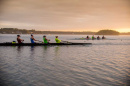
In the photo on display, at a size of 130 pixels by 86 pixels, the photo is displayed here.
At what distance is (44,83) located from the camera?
1004cm

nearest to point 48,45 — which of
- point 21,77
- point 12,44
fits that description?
point 12,44

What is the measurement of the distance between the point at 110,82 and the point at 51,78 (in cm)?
465

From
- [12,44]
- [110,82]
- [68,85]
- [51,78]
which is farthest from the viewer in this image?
[12,44]

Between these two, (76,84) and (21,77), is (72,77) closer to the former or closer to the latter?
(76,84)

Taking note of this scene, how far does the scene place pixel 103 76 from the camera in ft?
38.6

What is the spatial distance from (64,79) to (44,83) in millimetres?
1708

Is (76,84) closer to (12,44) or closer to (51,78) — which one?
(51,78)

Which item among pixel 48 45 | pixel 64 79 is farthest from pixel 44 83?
pixel 48 45

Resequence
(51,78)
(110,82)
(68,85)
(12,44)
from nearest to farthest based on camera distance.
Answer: (68,85) → (110,82) → (51,78) → (12,44)

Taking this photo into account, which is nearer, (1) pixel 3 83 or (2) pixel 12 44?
(1) pixel 3 83

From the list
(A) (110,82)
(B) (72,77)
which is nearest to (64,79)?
(B) (72,77)

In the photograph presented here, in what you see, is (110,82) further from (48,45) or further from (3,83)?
(48,45)

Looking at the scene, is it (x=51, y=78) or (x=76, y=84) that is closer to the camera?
(x=76, y=84)

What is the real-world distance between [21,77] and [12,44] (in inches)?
1079
